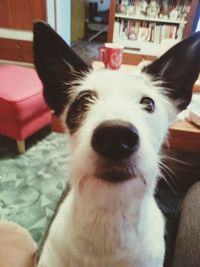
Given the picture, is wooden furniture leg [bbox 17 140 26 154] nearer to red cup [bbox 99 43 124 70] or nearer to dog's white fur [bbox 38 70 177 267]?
red cup [bbox 99 43 124 70]

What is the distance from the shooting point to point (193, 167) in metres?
1.88

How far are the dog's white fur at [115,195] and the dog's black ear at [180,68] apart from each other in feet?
0.11

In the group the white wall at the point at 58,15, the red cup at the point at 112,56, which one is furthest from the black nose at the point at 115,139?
the white wall at the point at 58,15

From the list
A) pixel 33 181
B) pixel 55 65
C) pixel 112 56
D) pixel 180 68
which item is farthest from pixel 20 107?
pixel 180 68

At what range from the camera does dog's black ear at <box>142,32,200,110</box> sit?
0.75 m

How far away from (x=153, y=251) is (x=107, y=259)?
0.47 feet

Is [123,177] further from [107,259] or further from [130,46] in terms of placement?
[130,46]

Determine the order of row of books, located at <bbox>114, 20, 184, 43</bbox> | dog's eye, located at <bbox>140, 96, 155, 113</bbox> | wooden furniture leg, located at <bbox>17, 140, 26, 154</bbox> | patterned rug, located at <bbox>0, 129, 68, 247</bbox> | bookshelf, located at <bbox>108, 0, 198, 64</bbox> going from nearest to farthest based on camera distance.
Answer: dog's eye, located at <bbox>140, 96, 155, 113</bbox>, patterned rug, located at <bbox>0, 129, 68, 247</bbox>, wooden furniture leg, located at <bbox>17, 140, 26, 154</bbox>, bookshelf, located at <bbox>108, 0, 198, 64</bbox>, row of books, located at <bbox>114, 20, 184, 43</bbox>

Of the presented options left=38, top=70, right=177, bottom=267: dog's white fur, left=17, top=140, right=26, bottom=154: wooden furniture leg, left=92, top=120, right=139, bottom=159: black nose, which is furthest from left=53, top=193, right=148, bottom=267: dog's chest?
left=17, top=140, right=26, bottom=154: wooden furniture leg

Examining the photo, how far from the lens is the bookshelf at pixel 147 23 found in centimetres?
284

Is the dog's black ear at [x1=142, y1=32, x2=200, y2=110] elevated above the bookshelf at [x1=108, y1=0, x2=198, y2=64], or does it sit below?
above

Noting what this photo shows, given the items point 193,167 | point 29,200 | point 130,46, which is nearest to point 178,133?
point 193,167

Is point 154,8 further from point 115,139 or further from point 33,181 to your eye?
point 115,139

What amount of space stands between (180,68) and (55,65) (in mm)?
346
